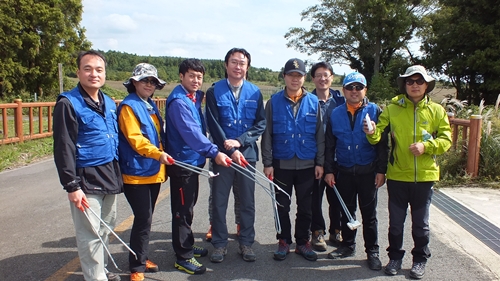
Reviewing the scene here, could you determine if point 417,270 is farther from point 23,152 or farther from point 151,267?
point 23,152

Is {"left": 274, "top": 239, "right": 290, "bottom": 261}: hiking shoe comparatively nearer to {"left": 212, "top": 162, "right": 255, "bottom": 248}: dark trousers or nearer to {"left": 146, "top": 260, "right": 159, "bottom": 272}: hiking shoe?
{"left": 212, "top": 162, "right": 255, "bottom": 248}: dark trousers

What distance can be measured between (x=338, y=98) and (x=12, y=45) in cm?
3078

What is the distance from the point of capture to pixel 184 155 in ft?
12.4

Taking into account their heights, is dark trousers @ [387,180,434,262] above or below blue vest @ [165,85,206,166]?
below

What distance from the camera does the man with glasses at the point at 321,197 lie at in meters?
4.39

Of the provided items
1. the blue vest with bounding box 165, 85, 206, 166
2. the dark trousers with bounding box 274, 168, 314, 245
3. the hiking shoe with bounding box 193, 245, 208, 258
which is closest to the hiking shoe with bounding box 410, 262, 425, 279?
the dark trousers with bounding box 274, 168, 314, 245

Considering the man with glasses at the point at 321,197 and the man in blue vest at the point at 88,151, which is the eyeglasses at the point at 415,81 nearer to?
the man with glasses at the point at 321,197

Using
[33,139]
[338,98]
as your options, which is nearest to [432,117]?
[338,98]

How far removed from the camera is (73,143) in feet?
9.91

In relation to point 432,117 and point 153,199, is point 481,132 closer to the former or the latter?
point 432,117

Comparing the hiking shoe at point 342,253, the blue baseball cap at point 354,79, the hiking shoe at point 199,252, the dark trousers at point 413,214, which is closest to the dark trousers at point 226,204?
the hiking shoe at point 199,252

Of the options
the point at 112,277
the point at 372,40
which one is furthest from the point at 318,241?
the point at 372,40

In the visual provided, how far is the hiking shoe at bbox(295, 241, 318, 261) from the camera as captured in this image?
406cm

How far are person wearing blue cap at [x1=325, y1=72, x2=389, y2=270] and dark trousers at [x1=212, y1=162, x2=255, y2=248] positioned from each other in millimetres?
993
